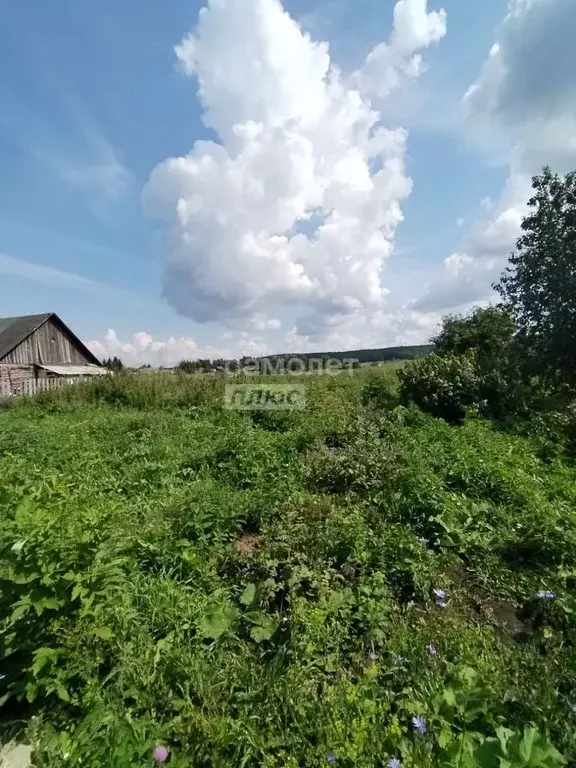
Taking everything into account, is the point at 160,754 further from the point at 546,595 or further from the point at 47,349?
the point at 47,349

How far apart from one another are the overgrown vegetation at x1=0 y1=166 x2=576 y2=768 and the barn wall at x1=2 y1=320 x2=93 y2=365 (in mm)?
22068

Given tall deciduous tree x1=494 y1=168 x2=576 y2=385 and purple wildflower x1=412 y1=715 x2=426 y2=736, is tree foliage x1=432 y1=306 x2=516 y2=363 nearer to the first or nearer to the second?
tall deciduous tree x1=494 y1=168 x2=576 y2=385

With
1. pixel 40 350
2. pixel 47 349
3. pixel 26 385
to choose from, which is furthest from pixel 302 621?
pixel 47 349

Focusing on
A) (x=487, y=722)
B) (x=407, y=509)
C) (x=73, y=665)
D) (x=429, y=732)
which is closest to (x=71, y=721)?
(x=73, y=665)

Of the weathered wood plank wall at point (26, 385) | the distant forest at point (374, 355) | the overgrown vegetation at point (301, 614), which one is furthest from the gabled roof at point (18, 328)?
the overgrown vegetation at point (301, 614)

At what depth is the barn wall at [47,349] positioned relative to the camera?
23672 mm

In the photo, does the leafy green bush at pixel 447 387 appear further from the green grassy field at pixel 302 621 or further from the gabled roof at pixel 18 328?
the gabled roof at pixel 18 328

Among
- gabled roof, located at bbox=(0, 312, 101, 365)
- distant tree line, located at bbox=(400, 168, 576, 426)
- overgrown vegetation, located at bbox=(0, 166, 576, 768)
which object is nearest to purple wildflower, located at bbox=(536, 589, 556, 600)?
overgrown vegetation, located at bbox=(0, 166, 576, 768)

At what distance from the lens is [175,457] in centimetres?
639

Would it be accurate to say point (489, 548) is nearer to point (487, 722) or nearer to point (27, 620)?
point (487, 722)

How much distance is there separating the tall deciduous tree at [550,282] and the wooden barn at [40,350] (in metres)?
20.1

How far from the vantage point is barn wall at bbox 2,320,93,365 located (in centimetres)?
2367

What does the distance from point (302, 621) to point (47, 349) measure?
28.1m

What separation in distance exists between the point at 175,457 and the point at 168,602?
3.81 meters
